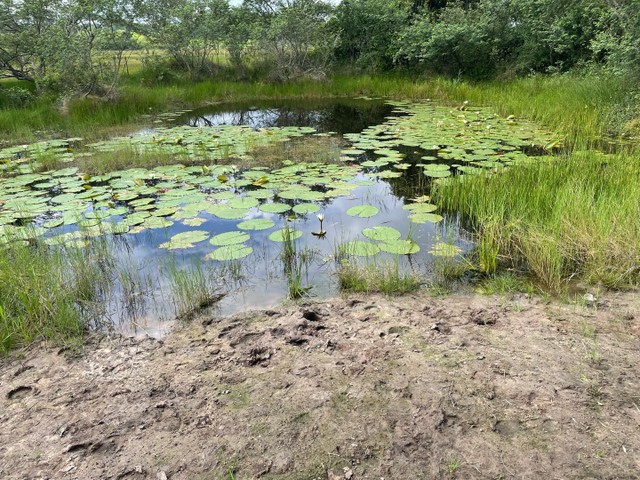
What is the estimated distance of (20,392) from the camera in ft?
6.66

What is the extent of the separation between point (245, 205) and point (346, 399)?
109 inches

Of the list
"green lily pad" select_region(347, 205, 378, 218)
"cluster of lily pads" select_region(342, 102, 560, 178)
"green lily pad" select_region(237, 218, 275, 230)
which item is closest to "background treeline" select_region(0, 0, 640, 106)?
"cluster of lily pads" select_region(342, 102, 560, 178)

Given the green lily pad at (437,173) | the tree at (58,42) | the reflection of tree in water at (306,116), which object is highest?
the tree at (58,42)

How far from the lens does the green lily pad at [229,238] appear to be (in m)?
3.56

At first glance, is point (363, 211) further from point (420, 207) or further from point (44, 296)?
point (44, 296)

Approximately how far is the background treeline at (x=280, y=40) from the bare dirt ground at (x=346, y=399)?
7315mm

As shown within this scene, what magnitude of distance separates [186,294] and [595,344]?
2.35m

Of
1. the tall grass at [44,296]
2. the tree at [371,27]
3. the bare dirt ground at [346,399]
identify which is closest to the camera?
the bare dirt ground at [346,399]

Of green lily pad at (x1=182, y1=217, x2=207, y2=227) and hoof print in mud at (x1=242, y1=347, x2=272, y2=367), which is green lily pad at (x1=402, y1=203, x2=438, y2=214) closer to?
green lily pad at (x1=182, y1=217, x2=207, y2=227)

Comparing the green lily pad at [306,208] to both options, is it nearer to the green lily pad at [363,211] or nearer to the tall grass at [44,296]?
the green lily pad at [363,211]

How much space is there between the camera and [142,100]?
9586 millimetres

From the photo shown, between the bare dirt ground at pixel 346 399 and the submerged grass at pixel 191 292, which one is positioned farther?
the submerged grass at pixel 191 292

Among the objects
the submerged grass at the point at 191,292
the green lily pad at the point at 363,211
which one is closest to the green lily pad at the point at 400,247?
the green lily pad at the point at 363,211

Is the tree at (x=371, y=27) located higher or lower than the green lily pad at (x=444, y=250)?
higher
